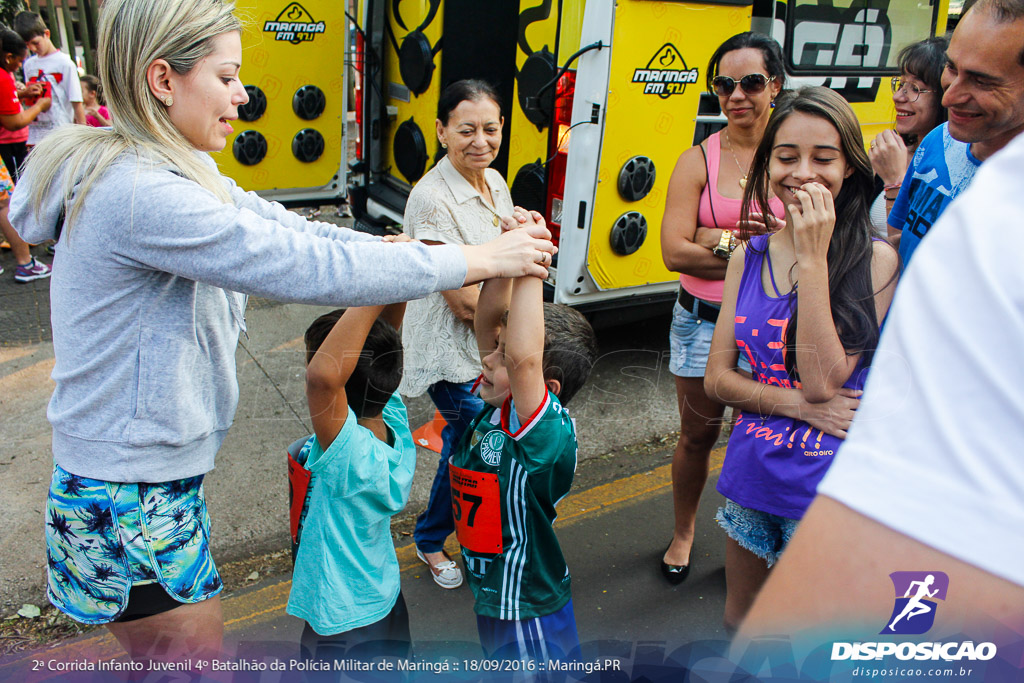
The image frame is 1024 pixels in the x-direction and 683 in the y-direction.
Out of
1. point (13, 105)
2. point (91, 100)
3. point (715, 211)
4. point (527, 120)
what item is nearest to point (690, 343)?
point (715, 211)

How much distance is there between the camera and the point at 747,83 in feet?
9.05

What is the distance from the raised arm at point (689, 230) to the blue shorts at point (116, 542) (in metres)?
1.84

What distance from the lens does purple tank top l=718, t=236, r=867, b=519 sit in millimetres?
1818

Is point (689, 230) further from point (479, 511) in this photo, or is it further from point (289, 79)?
point (289, 79)

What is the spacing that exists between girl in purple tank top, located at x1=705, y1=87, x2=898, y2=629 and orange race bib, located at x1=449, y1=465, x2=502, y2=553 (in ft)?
2.04

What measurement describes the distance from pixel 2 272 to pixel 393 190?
2.96m

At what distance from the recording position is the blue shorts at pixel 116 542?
1.53 meters

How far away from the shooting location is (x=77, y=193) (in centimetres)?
136

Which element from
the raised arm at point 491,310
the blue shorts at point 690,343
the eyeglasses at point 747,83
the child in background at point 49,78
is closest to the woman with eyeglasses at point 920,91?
the eyeglasses at point 747,83

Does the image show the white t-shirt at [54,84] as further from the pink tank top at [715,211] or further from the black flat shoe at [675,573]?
the black flat shoe at [675,573]

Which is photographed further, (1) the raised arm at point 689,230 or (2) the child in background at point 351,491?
(1) the raised arm at point 689,230

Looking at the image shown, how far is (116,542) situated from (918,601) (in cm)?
149

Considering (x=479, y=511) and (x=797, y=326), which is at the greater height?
(x=797, y=326)

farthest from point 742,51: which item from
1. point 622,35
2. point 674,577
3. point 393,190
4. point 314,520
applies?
point 393,190
